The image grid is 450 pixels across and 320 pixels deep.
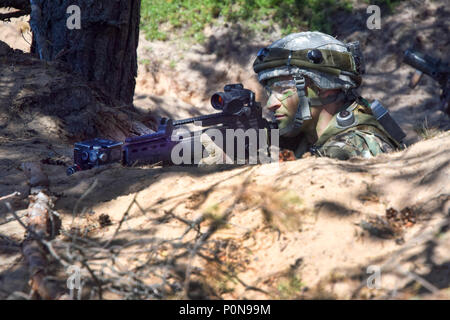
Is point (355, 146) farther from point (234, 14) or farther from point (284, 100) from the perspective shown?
point (234, 14)

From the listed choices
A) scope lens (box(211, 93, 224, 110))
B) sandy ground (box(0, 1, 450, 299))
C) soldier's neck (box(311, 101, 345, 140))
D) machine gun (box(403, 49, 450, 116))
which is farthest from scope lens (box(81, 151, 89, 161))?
machine gun (box(403, 49, 450, 116))

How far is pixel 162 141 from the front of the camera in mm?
4406

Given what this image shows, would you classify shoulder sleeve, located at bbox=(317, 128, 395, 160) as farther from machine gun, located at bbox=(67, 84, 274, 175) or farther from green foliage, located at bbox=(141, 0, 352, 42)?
green foliage, located at bbox=(141, 0, 352, 42)

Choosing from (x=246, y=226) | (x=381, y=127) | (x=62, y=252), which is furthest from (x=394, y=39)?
(x=62, y=252)

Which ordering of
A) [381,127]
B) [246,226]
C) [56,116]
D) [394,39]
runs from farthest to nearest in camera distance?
1. [394,39]
2. [56,116]
3. [381,127]
4. [246,226]

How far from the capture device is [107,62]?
6648mm

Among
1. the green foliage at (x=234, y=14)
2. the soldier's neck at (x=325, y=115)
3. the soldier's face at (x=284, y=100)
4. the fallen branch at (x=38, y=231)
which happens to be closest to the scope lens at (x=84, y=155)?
the fallen branch at (x=38, y=231)

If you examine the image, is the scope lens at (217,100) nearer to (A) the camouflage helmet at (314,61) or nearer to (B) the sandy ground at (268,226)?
(A) the camouflage helmet at (314,61)

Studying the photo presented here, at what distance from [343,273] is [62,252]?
5.33ft

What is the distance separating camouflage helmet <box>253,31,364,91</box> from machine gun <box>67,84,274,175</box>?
430 millimetres

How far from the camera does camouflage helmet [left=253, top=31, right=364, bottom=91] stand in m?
4.63

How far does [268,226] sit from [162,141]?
66.0 inches

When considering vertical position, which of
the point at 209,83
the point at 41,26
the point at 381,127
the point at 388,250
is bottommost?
the point at 388,250

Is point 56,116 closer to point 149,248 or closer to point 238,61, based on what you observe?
point 149,248
